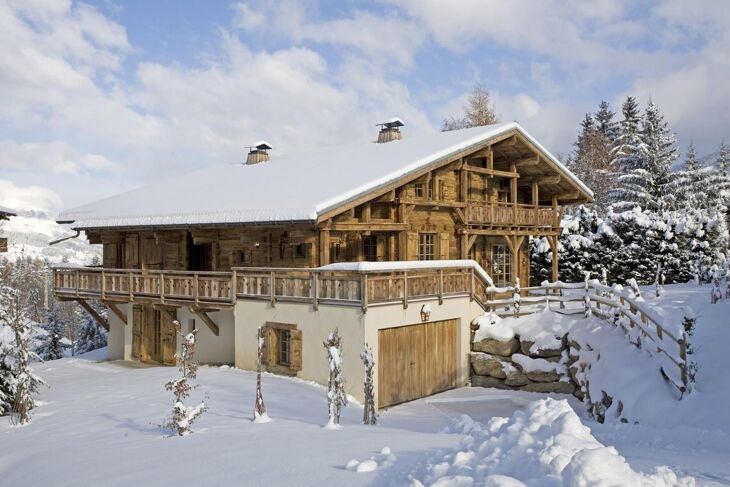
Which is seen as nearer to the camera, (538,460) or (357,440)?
(538,460)

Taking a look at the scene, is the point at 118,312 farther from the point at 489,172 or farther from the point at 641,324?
the point at 641,324

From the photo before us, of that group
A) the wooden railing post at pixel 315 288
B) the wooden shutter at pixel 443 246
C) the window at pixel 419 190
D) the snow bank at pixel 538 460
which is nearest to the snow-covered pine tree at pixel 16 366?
the wooden railing post at pixel 315 288

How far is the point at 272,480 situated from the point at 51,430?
7051 millimetres

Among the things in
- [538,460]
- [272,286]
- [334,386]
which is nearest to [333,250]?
[272,286]

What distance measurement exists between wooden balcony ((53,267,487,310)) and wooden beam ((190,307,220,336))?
0.28 m

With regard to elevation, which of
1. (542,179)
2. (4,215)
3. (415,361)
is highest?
(542,179)

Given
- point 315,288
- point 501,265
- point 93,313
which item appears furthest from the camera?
point 501,265

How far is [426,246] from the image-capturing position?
22.2 meters

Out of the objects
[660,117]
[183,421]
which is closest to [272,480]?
[183,421]

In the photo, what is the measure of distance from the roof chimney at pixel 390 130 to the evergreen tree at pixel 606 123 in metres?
43.4

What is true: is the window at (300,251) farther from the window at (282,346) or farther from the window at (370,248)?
the window at (282,346)

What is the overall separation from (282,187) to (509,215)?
935cm

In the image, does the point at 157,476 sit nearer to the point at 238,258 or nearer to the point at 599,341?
the point at 599,341

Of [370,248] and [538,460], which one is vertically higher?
[370,248]
